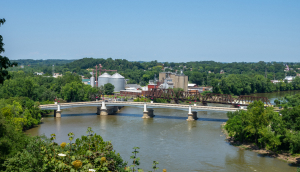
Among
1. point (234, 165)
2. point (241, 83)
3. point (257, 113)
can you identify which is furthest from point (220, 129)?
point (241, 83)

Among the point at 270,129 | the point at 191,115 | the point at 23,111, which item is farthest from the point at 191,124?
the point at 23,111

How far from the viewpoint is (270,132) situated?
2875 centimetres

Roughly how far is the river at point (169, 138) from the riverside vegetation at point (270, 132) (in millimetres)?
1276

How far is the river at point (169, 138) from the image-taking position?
26797mm

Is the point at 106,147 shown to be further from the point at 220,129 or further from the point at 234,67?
the point at 234,67

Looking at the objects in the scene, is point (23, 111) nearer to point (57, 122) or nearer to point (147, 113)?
point (57, 122)

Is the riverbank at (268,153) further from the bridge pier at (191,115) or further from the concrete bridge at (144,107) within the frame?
the concrete bridge at (144,107)

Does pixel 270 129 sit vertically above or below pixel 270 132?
above

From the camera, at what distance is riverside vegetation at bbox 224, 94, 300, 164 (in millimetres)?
27125

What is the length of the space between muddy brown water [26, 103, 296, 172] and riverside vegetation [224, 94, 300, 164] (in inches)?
48.6

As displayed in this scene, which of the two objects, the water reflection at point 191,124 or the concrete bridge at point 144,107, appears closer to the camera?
the water reflection at point 191,124

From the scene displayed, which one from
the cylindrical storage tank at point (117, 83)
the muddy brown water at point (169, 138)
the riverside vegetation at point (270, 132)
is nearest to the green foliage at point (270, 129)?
the riverside vegetation at point (270, 132)

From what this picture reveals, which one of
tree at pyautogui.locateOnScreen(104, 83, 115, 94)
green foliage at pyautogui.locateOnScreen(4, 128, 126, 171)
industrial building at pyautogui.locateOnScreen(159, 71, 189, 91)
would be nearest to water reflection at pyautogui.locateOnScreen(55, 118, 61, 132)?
green foliage at pyautogui.locateOnScreen(4, 128, 126, 171)

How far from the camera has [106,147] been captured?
1500 cm
